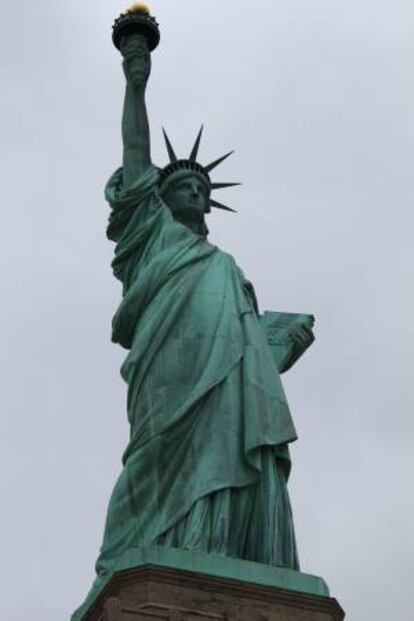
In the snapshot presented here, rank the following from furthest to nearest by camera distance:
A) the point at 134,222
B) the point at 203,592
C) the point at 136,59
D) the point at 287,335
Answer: the point at 136,59 < the point at 134,222 < the point at 287,335 < the point at 203,592

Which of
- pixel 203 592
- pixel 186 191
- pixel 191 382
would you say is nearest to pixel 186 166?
pixel 186 191

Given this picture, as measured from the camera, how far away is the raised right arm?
2098 cm

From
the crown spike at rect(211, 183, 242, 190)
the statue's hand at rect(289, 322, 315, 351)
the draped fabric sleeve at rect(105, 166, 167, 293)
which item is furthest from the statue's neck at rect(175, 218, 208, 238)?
the statue's hand at rect(289, 322, 315, 351)

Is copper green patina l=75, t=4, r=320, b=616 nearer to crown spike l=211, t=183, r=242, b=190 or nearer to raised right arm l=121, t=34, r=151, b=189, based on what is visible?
raised right arm l=121, t=34, r=151, b=189

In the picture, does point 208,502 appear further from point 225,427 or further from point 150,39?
point 150,39

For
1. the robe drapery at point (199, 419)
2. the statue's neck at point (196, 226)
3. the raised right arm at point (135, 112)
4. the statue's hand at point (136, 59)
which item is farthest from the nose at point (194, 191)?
the statue's hand at point (136, 59)

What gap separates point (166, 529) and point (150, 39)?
7.54 metres

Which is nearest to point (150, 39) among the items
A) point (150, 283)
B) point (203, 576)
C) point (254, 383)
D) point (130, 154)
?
point (130, 154)

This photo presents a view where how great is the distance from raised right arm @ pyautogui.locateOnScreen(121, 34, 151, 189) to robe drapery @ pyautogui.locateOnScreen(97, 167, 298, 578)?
4.77ft

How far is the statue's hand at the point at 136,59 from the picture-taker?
2144cm

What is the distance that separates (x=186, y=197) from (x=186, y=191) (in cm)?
8

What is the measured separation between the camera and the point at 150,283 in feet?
63.2

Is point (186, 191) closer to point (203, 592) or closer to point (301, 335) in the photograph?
point (301, 335)

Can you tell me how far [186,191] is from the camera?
68.4 ft
